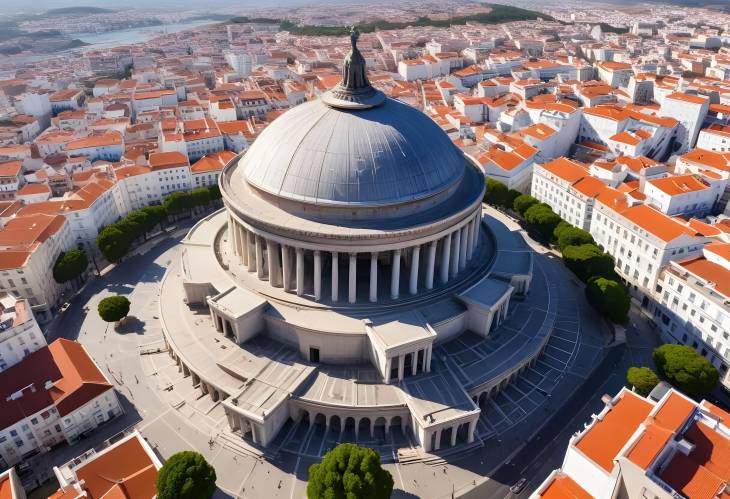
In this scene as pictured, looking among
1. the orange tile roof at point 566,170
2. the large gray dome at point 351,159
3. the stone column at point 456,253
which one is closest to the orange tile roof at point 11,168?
the large gray dome at point 351,159

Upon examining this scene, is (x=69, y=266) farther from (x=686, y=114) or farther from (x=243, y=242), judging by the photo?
(x=686, y=114)

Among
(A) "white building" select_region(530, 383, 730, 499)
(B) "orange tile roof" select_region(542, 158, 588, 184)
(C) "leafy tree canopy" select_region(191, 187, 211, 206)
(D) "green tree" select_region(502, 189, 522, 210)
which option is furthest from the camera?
(C) "leafy tree canopy" select_region(191, 187, 211, 206)

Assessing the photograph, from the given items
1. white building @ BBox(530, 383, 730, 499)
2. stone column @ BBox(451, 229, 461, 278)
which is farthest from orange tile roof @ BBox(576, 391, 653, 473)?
stone column @ BBox(451, 229, 461, 278)

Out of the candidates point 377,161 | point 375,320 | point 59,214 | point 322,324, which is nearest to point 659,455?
point 375,320

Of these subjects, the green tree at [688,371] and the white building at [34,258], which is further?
the white building at [34,258]

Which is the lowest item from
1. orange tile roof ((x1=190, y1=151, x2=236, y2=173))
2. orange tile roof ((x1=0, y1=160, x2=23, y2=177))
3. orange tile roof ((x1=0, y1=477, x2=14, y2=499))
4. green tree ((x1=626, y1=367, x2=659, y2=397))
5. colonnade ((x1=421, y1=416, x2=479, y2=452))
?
colonnade ((x1=421, y1=416, x2=479, y2=452))

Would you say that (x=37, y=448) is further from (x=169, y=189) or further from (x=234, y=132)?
(x=234, y=132)

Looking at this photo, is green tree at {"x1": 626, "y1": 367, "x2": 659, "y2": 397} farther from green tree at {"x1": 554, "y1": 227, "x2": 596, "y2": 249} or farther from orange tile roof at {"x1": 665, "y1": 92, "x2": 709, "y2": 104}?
orange tile roof at {"x1": 665, "y1": 92, "x2": 709, "y2": 104}

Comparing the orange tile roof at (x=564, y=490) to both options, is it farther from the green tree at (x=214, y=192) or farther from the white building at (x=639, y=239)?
the green tree at (x=214, y=192)
